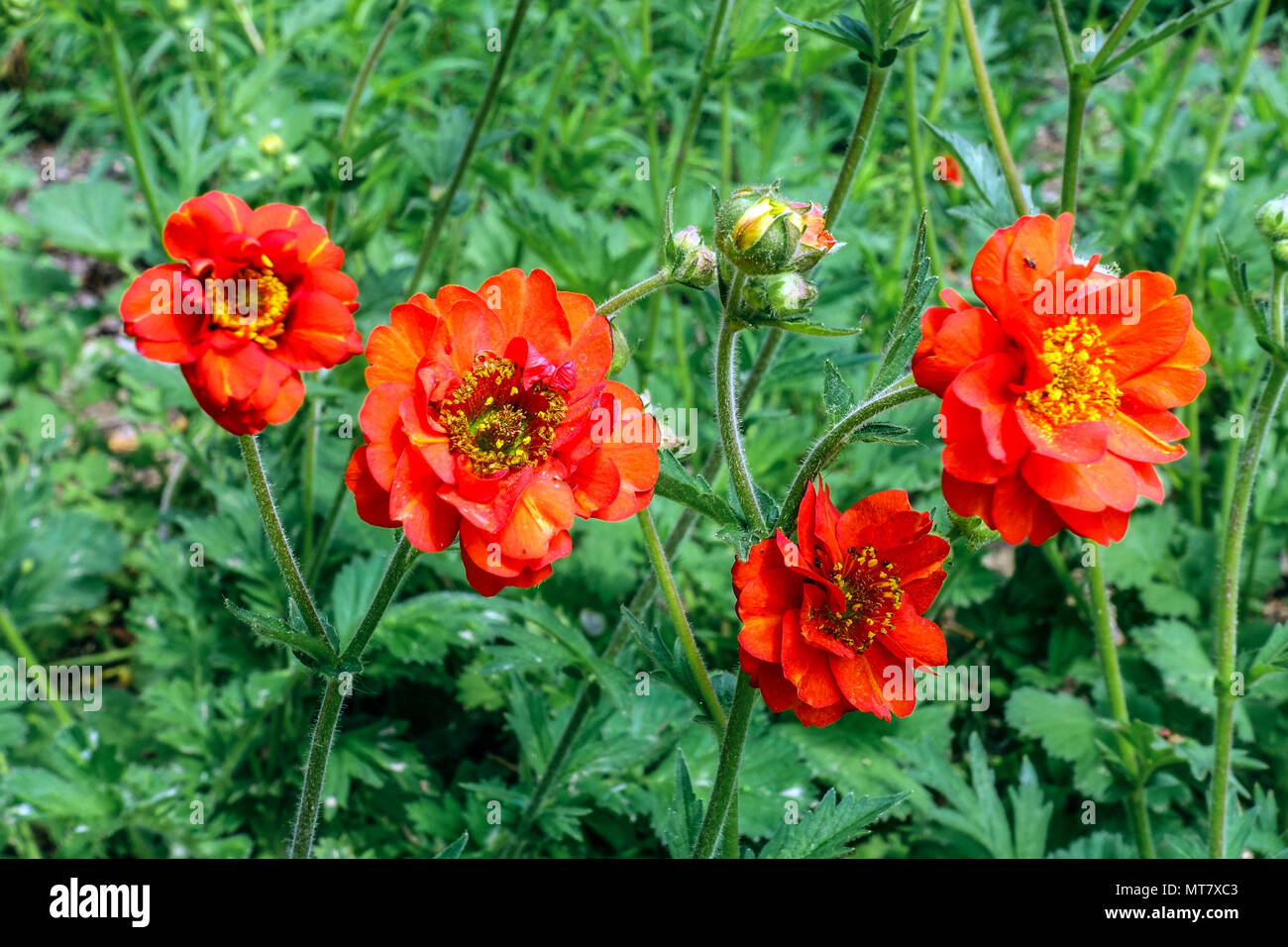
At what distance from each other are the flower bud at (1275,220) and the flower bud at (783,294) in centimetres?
102

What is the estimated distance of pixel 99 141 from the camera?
4.94 metres

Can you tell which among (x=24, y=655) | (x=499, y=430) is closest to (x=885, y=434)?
(x=499, y=430)

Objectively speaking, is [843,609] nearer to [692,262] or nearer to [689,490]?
[689,490]

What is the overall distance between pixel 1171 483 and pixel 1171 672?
948mm

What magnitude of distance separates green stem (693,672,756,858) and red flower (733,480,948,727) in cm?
10

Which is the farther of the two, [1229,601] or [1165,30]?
[1229,601]

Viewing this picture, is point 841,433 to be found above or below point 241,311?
below

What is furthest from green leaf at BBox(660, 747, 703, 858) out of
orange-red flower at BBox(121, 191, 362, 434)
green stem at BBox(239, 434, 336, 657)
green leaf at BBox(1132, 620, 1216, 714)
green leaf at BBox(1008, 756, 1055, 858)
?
green leaf at BBox(1132, 620, 1216, 714)

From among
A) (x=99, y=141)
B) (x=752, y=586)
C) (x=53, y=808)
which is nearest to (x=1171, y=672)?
(x=752, y=586)

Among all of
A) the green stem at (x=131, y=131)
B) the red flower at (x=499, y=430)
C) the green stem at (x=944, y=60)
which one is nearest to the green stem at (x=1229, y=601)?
the red flower at (x=499, y=430)

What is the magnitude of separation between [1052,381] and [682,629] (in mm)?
626

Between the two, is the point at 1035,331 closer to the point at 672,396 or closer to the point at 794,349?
the point at 794,349

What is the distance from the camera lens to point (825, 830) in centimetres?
153

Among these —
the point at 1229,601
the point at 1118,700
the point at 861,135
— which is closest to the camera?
the point at 861,135
